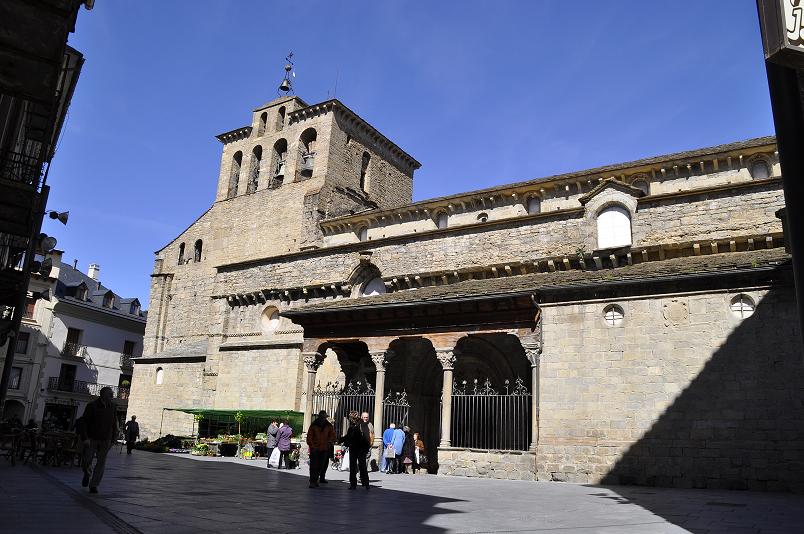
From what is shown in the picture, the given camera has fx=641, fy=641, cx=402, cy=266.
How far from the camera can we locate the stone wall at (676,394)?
40.4ft

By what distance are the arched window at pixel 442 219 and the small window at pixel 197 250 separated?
53.2 ft

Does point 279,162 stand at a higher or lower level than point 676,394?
higher

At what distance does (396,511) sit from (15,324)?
35.4ft

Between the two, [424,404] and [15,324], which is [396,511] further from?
[424,404]

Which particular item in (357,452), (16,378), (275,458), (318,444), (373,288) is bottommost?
(275,458)

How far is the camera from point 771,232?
17.1 metres

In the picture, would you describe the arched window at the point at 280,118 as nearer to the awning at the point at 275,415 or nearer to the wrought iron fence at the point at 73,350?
the awning at the point at 275,415

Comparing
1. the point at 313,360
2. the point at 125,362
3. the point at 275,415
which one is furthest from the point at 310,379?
the point at 125,362

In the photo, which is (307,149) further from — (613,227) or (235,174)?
(613,227)

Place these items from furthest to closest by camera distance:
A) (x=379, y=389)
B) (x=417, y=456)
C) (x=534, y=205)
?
1. (x=534, y=205)
2. (x=379, y=389)
3. (x=417, y=456)

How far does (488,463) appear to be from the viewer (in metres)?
15.3

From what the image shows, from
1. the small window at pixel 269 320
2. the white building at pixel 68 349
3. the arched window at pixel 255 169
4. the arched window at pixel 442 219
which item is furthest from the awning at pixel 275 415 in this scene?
the white building at pixel 68 349

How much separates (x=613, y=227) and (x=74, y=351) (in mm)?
34534

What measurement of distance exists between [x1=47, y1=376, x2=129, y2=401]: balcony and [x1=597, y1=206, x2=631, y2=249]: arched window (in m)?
32.5
